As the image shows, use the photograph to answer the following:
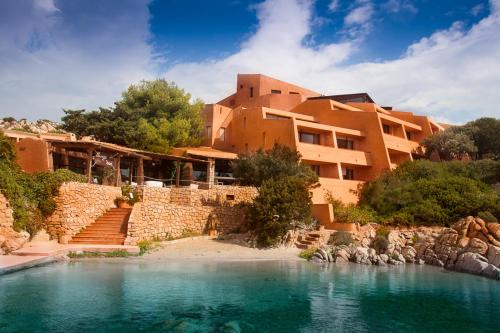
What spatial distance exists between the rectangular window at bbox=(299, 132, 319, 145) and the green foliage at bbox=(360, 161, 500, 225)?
6779 millimetres

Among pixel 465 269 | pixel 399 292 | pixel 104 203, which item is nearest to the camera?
pixel 399 292

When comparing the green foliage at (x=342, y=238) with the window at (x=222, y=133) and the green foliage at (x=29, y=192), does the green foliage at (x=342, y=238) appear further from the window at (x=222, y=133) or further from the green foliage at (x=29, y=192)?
the window at (x=222, y=133)

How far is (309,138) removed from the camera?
39594 mm

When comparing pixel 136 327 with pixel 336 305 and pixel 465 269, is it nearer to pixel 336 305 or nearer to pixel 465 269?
pixel 336 305

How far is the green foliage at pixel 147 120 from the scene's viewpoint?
3531 centimetres

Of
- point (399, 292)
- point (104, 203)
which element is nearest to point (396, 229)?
point (399, 292)

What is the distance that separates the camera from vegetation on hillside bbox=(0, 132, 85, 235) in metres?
20.1

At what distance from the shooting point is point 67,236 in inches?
864

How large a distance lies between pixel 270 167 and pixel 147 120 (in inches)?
587

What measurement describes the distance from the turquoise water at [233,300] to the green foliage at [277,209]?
19.4 feet

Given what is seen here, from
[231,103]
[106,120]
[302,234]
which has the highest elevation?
[231,103]

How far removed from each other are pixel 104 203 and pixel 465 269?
20.6 meters

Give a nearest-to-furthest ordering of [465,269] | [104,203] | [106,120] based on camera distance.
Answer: [465,269] < [104,203] < [106,120]

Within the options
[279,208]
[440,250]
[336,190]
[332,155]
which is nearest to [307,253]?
[279,208]
